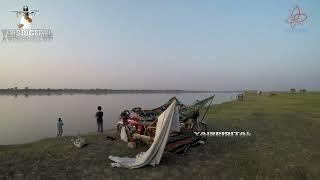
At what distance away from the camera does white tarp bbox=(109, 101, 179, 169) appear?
43.9ft

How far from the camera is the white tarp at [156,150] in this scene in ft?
43.9

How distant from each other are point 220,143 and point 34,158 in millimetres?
8885

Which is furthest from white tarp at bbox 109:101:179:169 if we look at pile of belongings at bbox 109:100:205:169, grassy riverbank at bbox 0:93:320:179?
grassy riverbank at bbox 0:93:320:179

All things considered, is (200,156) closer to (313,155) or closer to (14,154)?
(313,155)

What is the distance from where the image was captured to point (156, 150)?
1380 centimetres

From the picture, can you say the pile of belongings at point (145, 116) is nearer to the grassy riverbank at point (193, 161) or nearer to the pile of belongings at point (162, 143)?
the pile of belongings at point (162, 143)

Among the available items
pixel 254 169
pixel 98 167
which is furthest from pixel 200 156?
pixel 98 167

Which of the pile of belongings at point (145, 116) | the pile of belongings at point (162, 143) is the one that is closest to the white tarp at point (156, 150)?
the pile of belongings at point (162, 143)

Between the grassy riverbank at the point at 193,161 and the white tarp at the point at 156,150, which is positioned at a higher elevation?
the white tarp at the point at 156,150

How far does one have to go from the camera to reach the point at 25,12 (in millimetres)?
25906

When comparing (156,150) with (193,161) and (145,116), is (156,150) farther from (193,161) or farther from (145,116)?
(145,116)

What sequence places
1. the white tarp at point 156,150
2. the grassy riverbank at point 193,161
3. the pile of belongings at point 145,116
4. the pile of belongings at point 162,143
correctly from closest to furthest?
the grassy riverbank at point 193,161 < the white tarp at point 156,150 < the pile of belongings at point 162,143 < the pile of belongings at point 145,116

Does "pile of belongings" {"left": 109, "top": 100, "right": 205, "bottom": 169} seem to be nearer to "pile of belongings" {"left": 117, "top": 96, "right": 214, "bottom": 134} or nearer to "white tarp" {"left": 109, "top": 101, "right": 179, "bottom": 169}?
"white tarp" {"left": 109, "top": 101, "right": 179, "bottom": 169}

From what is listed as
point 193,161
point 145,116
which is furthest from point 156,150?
point 145,116
